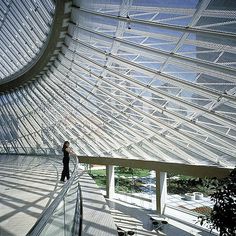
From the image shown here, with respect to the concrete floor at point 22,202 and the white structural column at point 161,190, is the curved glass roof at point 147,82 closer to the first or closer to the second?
Result: the white structural column at point 161,190

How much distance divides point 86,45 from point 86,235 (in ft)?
Result: 34.4

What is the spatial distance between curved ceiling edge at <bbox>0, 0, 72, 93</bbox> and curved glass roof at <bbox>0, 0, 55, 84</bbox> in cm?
40

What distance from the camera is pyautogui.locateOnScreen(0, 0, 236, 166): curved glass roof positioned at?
9664 millimetres

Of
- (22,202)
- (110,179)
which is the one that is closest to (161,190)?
(110,179)

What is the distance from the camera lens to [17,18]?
17.7m

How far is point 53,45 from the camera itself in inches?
680

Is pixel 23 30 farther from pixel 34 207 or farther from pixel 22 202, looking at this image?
pixel 34 207

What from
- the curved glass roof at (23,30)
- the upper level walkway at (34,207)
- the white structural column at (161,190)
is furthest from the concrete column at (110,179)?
the upper level walkway at (34,207)

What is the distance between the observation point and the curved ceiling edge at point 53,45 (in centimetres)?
1310

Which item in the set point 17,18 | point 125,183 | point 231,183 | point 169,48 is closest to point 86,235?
point 231,183

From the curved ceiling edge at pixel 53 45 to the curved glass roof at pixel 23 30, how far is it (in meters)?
0.40

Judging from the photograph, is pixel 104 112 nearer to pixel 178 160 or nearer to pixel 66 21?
pixel 178 160

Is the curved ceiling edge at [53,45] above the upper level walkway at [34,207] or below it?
above

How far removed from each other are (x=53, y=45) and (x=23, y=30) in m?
2.50
